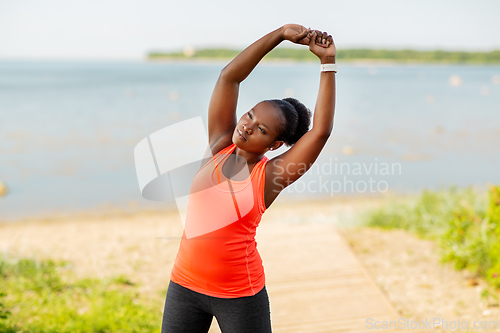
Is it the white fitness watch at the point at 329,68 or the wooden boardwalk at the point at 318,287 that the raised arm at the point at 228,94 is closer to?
the white fitness watch at the point at 329,68

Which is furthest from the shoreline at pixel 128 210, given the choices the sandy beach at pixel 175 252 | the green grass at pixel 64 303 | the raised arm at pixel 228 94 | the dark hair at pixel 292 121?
the dark hair at pixel 292 121

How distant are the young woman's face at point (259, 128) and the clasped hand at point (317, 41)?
0.29m

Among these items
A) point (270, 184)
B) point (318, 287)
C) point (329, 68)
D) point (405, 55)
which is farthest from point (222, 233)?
point (405, 55)

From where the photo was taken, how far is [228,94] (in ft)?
6.40

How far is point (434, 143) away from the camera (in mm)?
15695

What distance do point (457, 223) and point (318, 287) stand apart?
1760mm

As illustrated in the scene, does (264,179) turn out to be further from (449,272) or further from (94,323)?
(449,272)

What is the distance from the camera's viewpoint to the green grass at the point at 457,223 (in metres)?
3.78

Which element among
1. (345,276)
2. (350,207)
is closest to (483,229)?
(345,276)

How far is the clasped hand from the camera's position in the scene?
167 cm

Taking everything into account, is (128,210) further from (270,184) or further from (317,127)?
(317,127)

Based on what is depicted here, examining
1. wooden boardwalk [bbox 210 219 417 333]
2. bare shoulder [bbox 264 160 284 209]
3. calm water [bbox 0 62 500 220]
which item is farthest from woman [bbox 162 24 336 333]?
calm water [bbox 0 62 500 220]

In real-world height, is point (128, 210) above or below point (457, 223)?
below

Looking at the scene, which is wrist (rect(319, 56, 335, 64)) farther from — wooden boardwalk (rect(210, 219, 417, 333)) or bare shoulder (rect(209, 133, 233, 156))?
wooden boardwalk (rect(210, 219, 417, 333))
